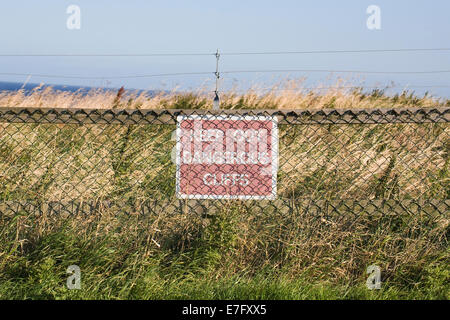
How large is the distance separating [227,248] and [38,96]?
7568 mm

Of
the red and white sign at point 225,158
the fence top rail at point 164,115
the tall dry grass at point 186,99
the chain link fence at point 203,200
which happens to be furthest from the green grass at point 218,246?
the tall dry grass at point 186,99

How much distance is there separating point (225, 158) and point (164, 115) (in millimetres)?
633

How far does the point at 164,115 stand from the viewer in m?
4.13

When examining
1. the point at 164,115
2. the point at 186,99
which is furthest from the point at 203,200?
the point at 186,99

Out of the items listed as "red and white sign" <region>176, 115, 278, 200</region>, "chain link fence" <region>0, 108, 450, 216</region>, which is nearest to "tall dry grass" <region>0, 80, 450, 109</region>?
"chain link fence" <region>0, 108, 450, 216</region>

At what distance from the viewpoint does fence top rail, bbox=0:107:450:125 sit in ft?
13.3

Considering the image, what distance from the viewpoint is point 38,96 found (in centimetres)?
1005

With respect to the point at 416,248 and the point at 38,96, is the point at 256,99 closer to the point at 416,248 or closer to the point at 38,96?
the point at 38,96

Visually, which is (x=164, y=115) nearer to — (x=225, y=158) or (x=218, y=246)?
(x=225, y=158)

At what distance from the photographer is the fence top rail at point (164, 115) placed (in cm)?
406

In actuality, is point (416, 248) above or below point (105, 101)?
below

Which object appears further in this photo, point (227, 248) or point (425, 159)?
point (425, 159)

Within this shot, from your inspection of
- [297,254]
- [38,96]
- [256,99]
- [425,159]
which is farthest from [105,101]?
[297,254]
